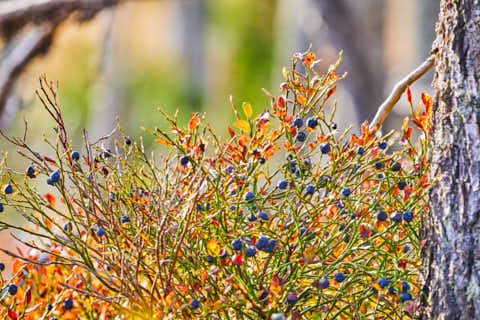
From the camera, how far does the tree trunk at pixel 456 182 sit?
22.5 inches

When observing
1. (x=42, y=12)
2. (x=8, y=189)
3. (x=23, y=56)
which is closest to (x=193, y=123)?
(x=8, y=189)

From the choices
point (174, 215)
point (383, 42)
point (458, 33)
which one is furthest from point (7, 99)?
Result: point (383, 42)

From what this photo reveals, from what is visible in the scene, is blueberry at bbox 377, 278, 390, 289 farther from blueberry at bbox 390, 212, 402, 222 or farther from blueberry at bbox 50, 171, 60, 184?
blueberry at bbox 50, 171, 60, 184

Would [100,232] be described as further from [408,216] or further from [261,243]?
[408,216]

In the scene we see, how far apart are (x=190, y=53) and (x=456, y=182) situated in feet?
27.5

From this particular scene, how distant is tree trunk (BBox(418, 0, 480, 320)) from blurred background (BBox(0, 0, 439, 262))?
368 mm

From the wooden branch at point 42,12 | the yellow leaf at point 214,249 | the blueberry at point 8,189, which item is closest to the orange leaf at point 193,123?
the yellow leaf at point 214,249

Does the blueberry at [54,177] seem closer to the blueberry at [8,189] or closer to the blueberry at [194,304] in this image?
the blueberry at [8,189]

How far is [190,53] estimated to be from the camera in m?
8.72

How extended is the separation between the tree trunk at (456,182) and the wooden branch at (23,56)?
1.91 m

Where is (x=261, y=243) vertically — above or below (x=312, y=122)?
below

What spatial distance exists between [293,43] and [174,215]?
2.21 metres

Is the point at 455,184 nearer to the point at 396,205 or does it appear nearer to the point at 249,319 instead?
the point at 396,205

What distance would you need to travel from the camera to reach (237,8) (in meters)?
8.39
